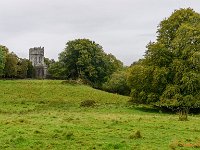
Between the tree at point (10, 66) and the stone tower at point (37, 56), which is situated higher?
the stone tower at point (37, 56)

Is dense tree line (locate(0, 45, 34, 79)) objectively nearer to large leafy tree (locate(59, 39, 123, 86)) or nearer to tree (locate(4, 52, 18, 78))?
tree (locate(4, 52, 18, 78))

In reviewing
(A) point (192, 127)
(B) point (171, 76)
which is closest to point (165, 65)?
(B) point (171, 76)

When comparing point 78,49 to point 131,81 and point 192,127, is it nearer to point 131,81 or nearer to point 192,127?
point 131,81

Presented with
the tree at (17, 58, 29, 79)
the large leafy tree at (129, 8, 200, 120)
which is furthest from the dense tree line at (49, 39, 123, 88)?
the large leafy tree at (129, 8, 200, 120)

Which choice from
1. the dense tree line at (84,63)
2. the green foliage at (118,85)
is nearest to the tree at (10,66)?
the dense tree line at (84,63)

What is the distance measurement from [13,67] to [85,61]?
17403 mm

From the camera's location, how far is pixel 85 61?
97062 mm

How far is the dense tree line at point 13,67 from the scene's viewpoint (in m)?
96.8

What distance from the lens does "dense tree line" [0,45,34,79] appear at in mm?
96781

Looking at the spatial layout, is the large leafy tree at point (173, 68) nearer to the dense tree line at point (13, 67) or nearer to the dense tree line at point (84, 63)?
the dense tree line at point (13, 67)

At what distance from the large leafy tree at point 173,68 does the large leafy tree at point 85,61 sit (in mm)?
43757

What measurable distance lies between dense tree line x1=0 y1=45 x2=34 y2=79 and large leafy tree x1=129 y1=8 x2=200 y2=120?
4294 cm

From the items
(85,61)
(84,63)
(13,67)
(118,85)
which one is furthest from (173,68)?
(13,67)

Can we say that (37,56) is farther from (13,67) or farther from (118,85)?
(118,85)
